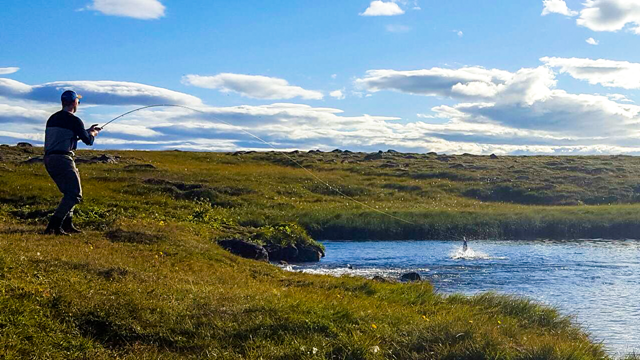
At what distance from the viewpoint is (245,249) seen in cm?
2181

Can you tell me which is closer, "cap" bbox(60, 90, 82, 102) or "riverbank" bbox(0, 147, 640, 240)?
"cap" bbox(60, 90, 82, 102)

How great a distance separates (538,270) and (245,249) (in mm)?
10777

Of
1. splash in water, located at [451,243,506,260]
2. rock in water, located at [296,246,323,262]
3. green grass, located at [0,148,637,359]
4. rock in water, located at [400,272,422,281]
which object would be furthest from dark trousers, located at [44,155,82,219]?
splash in water, located at [451,243,506,260]

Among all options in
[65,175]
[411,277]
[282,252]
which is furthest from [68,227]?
[411,277]

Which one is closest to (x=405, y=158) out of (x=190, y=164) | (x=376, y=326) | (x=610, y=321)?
(x=190, y=164)

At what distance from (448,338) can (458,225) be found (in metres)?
27.7

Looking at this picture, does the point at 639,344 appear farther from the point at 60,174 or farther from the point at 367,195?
the point at 367,195

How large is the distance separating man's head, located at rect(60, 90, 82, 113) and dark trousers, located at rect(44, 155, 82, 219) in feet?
3.56

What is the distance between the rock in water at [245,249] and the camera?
21656 millimetres

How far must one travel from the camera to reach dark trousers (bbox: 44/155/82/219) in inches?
589

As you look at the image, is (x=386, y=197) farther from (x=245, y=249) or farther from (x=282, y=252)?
(x=245, y=249)

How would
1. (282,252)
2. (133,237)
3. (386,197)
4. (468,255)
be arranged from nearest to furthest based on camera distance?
(133,237), (282,252), (468,255), (386,197)

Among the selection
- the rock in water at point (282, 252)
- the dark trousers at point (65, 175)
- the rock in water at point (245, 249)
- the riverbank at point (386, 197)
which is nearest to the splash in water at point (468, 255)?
the riverbank at point (386, 197)

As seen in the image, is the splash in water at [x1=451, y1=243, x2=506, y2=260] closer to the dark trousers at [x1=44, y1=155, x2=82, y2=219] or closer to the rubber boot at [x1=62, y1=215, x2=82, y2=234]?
the rubber boot at [x1=62, y1=215, x2=82, y2=234]
